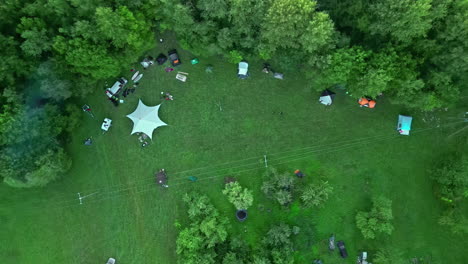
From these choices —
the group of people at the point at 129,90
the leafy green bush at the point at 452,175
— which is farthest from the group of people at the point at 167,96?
the leafy green bush at the point at 452,175

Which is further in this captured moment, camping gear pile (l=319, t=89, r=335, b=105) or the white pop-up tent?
the white pop-up tent

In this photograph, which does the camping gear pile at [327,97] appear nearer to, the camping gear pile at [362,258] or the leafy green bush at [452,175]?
the leafy green bush at [452,175]

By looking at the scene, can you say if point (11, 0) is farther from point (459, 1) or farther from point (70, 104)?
point (459, 1)

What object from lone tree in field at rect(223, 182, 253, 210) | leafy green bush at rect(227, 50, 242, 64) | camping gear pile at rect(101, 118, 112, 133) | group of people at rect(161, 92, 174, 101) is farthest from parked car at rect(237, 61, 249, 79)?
camping gear pile at rect(101, 118, 112, 133)

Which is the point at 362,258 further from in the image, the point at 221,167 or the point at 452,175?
the point at 221,167

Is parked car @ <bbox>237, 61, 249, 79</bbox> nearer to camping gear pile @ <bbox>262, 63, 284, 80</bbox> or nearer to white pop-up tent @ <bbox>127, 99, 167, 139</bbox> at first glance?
camping gear pile @ <bbox>262, 63, 284, 80</bbox>

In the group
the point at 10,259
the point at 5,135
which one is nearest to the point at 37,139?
the point at 5,135
